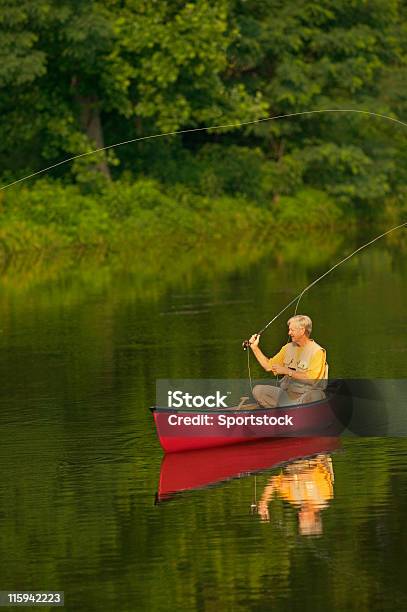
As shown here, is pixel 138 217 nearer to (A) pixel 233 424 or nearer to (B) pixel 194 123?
(B) pixel 194 123

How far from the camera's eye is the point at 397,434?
20.8 m

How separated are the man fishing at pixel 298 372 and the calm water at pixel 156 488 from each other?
71 centimetres

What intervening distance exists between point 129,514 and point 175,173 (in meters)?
43.0

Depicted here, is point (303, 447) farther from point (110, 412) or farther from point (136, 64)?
point (136, 64)

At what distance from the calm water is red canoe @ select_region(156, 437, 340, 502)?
0.15 meters

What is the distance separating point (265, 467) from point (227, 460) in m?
0.60

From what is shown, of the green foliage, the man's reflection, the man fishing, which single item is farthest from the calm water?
the green foliage

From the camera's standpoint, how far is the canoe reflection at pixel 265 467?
1738 cm

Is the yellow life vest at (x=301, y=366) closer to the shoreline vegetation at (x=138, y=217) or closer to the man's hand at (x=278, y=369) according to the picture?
the man's hand at (x=278, y=369)

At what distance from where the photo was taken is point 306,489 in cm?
1762

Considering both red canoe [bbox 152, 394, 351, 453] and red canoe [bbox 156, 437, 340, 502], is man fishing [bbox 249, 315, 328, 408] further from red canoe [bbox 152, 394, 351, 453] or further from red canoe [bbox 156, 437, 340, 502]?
red canoe [bbox 156, 437, 340, 502]

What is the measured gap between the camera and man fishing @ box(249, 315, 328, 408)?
67.1ft

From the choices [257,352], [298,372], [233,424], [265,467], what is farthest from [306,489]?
[298,372]

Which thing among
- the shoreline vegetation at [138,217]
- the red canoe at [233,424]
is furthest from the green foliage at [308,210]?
the red canoe at [233,424]
